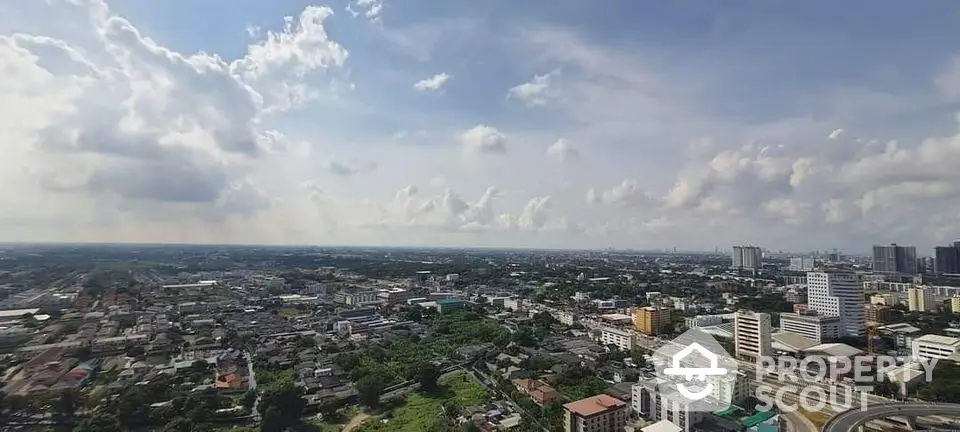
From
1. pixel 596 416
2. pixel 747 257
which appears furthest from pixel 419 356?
pixel 747 257

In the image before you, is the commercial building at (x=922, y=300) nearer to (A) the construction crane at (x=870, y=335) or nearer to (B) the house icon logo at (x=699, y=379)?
(A) the construction crane at (x=870, y=335)

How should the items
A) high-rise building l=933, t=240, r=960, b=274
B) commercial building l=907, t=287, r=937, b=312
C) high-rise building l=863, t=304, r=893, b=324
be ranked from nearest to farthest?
1. high-rise building l=863, t=304, r=893, b=324
2. commercial building l=907, t=287, r=937, b=312
3. high-rise building l=933, t=240, r=960, b=274

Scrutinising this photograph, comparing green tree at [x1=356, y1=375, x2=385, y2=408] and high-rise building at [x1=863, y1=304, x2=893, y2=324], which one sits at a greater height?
high-rise building at [x1=863, y1=304, x2=893, y2=324]

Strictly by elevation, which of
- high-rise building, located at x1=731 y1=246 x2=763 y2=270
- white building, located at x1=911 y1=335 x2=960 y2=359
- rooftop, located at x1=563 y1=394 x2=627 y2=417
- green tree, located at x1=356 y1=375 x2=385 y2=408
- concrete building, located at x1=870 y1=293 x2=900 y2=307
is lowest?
green tree, located at x1=356 y1=375 x2=385 y2=408

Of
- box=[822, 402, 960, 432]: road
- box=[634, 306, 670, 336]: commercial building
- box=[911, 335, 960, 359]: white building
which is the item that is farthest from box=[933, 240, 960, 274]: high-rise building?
box=[822, 402, 960, 432]: road

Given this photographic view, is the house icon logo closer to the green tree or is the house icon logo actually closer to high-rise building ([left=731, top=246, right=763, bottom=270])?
the green tree

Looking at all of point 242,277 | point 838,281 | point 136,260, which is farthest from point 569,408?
point 242,277

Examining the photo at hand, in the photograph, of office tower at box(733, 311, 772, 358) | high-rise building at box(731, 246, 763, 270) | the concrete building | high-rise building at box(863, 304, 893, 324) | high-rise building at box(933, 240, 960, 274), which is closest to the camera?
office tower at box(733, 311, 772, 358)
